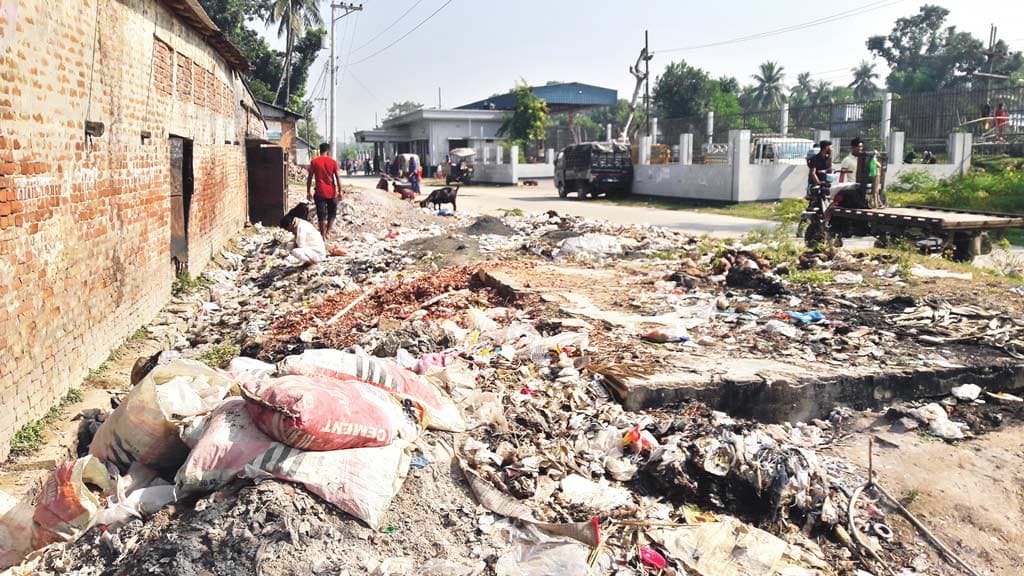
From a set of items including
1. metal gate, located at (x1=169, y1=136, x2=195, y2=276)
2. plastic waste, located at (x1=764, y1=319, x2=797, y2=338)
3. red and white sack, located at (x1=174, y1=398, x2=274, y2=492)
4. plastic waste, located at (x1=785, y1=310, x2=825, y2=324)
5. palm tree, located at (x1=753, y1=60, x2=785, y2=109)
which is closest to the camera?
red and white sack, located at (x1=174, y1=398, x2=274, y2=492)

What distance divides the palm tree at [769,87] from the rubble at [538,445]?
69.7 m

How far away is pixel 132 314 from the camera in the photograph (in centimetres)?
673

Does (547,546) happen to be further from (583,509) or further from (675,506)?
(675,506)

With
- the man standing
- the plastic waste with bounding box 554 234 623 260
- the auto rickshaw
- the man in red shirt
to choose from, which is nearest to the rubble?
the plastic waste with bounding box 554 234 623 260

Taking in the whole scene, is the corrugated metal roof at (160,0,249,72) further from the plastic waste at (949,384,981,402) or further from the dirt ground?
the plastic waste at (949,384,981,402)

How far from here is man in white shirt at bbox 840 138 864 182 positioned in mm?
11281

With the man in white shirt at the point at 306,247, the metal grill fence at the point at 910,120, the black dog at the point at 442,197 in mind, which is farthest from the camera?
the black dog at the point at 442,197

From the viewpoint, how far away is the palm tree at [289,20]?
37.8 metres

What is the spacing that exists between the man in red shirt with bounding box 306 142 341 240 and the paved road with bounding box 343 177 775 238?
6.60 metres

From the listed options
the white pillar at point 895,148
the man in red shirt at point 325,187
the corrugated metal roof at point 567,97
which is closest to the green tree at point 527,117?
the corrugated metal roof at point 567,97

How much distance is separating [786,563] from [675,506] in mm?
591

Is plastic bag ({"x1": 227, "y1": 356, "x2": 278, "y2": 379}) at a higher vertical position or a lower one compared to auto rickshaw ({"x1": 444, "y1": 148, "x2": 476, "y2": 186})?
lower

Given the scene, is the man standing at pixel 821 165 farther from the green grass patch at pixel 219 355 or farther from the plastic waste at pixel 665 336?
the green grass patch at pixel 219 355

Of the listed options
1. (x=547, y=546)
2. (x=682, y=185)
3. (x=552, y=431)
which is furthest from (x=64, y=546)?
(x=682, y=185)
